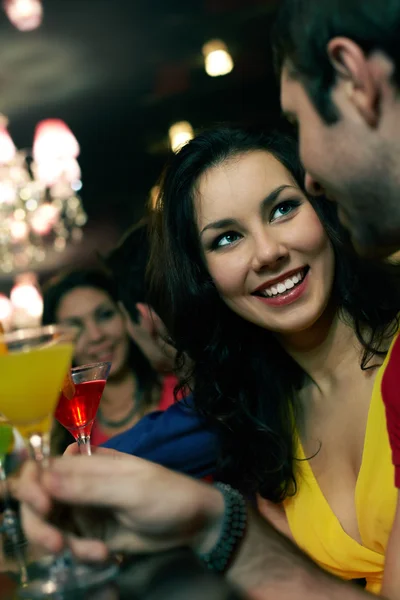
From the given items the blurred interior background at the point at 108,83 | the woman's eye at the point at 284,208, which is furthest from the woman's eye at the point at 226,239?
the blurred interior background at the point at 108,83

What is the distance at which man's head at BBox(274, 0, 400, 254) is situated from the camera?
3.94 feet

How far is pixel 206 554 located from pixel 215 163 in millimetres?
1122

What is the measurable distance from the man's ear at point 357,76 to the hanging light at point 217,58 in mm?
6558

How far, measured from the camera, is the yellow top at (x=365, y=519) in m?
1.76

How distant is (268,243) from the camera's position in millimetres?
1894

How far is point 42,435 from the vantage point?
47.9 inches

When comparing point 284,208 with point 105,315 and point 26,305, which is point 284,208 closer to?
point 105,315

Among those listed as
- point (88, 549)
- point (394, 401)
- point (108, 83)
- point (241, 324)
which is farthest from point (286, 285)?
point (108, 83)

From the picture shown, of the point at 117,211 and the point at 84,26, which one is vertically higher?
the point at 84,26

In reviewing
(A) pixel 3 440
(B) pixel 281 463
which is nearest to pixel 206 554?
(B) pixel 281 463

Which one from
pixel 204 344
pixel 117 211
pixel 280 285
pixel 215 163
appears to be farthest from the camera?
pixel 117 211

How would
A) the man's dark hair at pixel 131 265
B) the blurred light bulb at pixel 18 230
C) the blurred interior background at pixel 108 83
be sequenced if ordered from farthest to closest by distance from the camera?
1. the blurred light bulb at pixel 18 230
2. the blurred interior background at pixel 108 83
3. the man's dark hair at pixel 131 265

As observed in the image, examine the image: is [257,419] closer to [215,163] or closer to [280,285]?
[280,285]

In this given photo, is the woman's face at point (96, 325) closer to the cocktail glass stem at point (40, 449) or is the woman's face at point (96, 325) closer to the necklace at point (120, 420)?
the necklace at point (120, 420)
